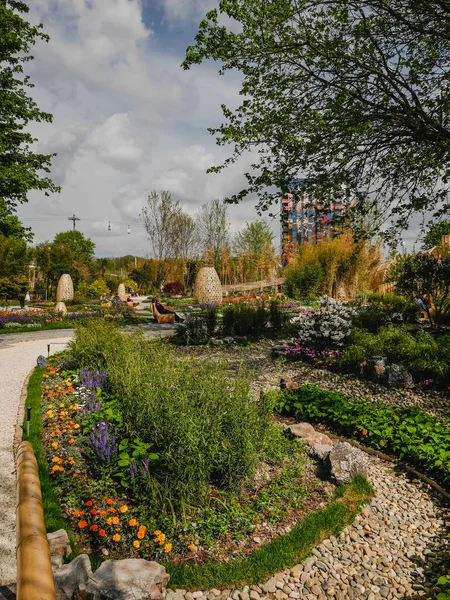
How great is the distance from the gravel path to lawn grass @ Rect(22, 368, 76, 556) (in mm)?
982

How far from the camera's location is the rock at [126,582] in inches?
76.2

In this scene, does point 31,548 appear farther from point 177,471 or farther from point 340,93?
point 340,93

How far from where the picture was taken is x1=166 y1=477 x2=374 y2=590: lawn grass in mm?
2293

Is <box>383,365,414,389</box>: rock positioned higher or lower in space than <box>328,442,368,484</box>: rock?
higher

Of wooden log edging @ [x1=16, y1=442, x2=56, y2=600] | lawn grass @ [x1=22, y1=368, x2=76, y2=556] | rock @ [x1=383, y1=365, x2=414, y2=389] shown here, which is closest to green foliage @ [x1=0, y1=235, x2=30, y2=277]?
lawn grass @ [x1=22, y1=368, x2=76, y2=556]

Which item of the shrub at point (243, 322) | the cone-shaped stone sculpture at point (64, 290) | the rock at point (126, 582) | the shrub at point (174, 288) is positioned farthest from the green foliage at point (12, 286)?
the rock at point (126, 582)

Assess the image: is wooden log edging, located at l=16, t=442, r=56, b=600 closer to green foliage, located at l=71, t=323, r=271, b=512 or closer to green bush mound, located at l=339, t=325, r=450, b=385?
green foliage, located at l=71, t=323, r=271, b=512

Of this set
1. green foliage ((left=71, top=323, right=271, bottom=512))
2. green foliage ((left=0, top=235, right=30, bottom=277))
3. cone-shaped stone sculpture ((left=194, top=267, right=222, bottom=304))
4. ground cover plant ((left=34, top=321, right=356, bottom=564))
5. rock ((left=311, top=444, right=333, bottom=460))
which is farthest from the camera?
cone-shaped stone sculpture ((left=194, top=267, right=222, bottom=304))

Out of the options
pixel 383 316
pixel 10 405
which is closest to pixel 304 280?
pixel 383 316

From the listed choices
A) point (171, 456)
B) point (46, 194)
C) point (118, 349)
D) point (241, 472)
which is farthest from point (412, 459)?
point (46, 194)

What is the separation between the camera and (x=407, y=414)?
4645 mm

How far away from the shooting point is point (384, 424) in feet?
14.2

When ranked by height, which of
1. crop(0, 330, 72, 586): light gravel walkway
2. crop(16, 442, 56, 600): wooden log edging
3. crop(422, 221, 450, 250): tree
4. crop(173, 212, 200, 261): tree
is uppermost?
crop(173, 212, 200, 261): tree

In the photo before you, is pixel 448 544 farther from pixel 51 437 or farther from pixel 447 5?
pixel 447 5
